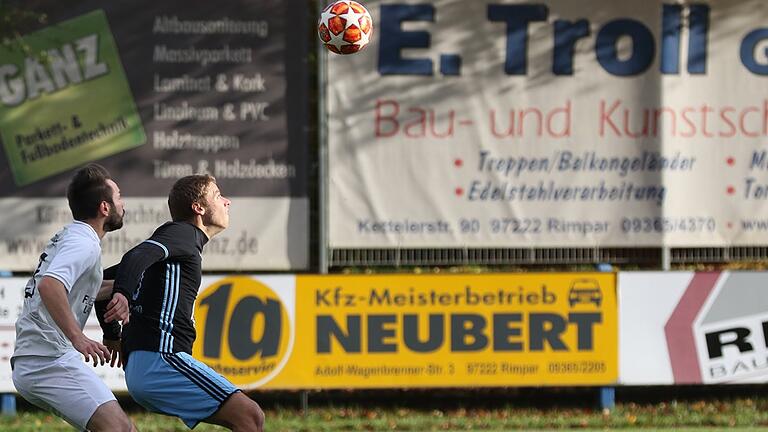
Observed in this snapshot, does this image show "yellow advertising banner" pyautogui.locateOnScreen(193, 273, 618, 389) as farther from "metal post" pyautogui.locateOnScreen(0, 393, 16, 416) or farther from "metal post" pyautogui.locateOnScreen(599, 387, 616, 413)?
"metal post" pyautogui.locateOnScreen(0, 393, 16, 416)

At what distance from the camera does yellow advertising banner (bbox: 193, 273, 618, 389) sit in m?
12.0

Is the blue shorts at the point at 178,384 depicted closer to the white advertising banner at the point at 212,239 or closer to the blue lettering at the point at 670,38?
the white advertising banner at the point at 212,239

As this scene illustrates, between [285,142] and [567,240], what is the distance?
2.94 metres

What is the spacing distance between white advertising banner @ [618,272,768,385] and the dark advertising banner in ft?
10.6

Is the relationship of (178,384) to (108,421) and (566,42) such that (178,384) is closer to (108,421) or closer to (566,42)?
(108,421)

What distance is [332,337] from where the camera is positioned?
1211 cm

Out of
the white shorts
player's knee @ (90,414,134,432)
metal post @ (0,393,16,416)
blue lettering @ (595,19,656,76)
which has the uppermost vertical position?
blue lettering @ (595,19,656,76)

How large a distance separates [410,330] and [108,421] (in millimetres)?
6040

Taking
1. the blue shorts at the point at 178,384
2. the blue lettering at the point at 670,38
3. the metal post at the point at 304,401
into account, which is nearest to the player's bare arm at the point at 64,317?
the blue shorts at the point at 178,384

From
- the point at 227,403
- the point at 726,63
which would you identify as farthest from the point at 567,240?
the point at 227,403

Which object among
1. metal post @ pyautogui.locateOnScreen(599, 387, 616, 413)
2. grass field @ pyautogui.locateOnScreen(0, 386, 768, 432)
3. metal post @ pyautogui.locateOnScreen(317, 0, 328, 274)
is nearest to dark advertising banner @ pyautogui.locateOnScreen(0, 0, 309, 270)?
metal post @ pyautogui.locateOnScreen(317, 0, 328, 274)

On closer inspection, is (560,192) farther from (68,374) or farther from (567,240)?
(68,374)

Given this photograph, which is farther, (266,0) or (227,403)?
(266,0)

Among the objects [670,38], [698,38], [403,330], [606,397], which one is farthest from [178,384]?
[698,38]
